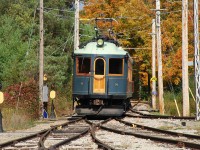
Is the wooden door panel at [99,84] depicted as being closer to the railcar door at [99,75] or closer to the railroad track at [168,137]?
the railcar door at [99,75]

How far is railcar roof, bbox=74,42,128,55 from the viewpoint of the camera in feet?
79.9

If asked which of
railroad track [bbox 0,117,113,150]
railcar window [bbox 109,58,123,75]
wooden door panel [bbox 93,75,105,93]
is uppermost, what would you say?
railcar window [bbox 109,58,123,75]

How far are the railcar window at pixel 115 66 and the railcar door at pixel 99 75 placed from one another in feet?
1.01

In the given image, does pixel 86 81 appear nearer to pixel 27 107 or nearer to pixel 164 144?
pixel 27 107

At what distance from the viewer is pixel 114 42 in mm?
25172

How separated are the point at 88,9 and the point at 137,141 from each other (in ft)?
152

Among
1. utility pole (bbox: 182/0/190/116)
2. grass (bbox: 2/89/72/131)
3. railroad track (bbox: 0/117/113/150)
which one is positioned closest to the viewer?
railroad track (bbox: 0/117/113/150)

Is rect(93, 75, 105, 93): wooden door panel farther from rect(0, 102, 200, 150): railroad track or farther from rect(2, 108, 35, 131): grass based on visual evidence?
rect(0, 102, 200, 150): railroad track

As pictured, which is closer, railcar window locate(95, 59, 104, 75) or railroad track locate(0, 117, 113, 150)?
railroad track locate(0, 117, 113, 150)

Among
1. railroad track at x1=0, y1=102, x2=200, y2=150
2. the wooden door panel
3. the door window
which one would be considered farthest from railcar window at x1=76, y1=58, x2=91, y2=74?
railroad track at x1=0, y1=102, x2=200, y2=150

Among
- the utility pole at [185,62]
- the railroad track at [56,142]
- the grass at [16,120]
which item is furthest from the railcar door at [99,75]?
the railroad track at [56,142]

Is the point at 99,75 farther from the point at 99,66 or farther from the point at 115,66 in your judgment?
the point at 115,66

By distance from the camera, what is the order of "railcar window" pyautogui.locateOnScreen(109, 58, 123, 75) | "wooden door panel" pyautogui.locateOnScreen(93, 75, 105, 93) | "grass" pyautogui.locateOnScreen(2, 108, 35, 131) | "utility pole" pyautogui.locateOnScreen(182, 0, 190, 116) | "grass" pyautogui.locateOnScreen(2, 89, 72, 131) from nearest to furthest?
"grass" pyautogui.locateOnScreen(2, 108, 35, 131) < "grass" pyautogui.locateOnScreen(2, 89, 72, 131) < "wooden door panel" pyautogui.locateOnScreen(93, 75, 105, 93) < "railcar window" pyautogui.locateOnScreen(109, 58, 123, 75) < "utility pole" pyautogui.locateOnScreen(182, 0, 190, 116)

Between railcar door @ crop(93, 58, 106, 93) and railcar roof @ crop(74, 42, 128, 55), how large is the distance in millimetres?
377
